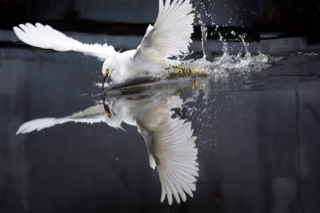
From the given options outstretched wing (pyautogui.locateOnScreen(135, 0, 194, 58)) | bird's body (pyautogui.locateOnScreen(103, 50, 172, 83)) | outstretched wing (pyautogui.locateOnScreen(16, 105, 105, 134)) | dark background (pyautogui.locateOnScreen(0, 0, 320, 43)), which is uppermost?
dark background (pyautogui.locateOnScreen(0, 0, 320, 43))

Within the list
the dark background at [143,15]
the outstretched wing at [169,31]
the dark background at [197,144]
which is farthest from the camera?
the dark background at [143,15]

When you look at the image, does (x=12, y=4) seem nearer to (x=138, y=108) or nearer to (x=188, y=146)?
(x=138, y=108)

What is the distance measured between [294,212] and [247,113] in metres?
0.41

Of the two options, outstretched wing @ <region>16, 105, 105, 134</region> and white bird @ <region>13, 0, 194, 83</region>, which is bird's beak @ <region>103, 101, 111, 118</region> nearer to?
outstretched wing @ <region>16, 105, 105, 134</region>

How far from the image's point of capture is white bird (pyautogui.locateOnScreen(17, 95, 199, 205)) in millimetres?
682

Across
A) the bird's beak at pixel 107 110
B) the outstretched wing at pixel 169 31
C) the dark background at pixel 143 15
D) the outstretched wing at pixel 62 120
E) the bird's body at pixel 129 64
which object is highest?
the dark background at pixel 143 15

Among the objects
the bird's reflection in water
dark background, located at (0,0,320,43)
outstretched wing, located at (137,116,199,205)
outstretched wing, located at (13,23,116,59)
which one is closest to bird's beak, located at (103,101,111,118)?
the bird's reflection in water

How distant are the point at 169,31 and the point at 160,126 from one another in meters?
0.35

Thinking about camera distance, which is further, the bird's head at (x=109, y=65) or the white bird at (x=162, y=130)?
the bird's head at (x=109, y=65)

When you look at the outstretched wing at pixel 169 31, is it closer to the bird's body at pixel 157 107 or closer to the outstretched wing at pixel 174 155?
the bird's body at pixel 157 107

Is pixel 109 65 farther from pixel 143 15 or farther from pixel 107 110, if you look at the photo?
pixel 143 15

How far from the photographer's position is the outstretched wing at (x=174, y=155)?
2.11 ft

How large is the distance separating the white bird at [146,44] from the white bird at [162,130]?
16cm

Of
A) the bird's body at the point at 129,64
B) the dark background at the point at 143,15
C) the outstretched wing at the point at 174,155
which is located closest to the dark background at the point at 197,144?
the outstretched wing at the point at 174,155
